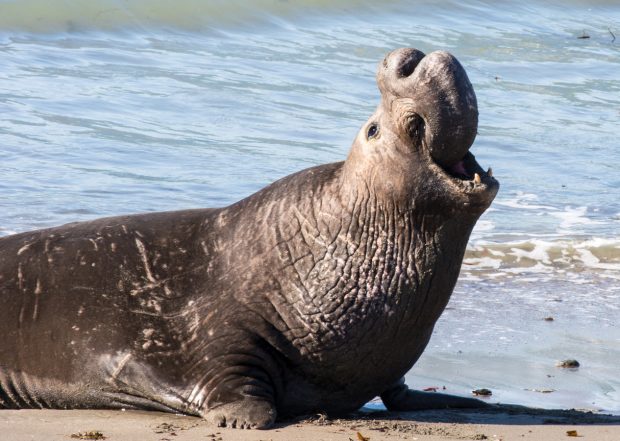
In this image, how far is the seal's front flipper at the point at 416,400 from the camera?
7082mm

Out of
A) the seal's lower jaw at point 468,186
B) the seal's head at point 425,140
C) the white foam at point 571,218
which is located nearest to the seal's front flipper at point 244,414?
the seal's head at point 425,140

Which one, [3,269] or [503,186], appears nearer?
[3,269]

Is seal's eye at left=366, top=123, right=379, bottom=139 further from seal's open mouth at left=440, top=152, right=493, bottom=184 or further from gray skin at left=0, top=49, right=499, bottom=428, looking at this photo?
seal's open mouth at left=440, top=152, right=493, bottom=184

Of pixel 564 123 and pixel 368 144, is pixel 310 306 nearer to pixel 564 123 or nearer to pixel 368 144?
pixel 368 144

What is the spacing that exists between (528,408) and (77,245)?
2527mm

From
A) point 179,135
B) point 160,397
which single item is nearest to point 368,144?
point 160,397

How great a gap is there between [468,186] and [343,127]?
1045 centimetres

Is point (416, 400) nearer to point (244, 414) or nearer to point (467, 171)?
point (244, 414)

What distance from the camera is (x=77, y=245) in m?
7.24

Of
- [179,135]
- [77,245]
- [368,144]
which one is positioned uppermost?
[368,144]

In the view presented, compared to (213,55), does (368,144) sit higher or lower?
higher

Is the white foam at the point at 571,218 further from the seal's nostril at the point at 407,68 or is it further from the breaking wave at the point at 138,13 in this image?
the breaking wave at the point at 138,13

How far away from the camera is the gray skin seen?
21.4 feet

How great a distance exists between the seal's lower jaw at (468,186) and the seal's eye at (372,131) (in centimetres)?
36
